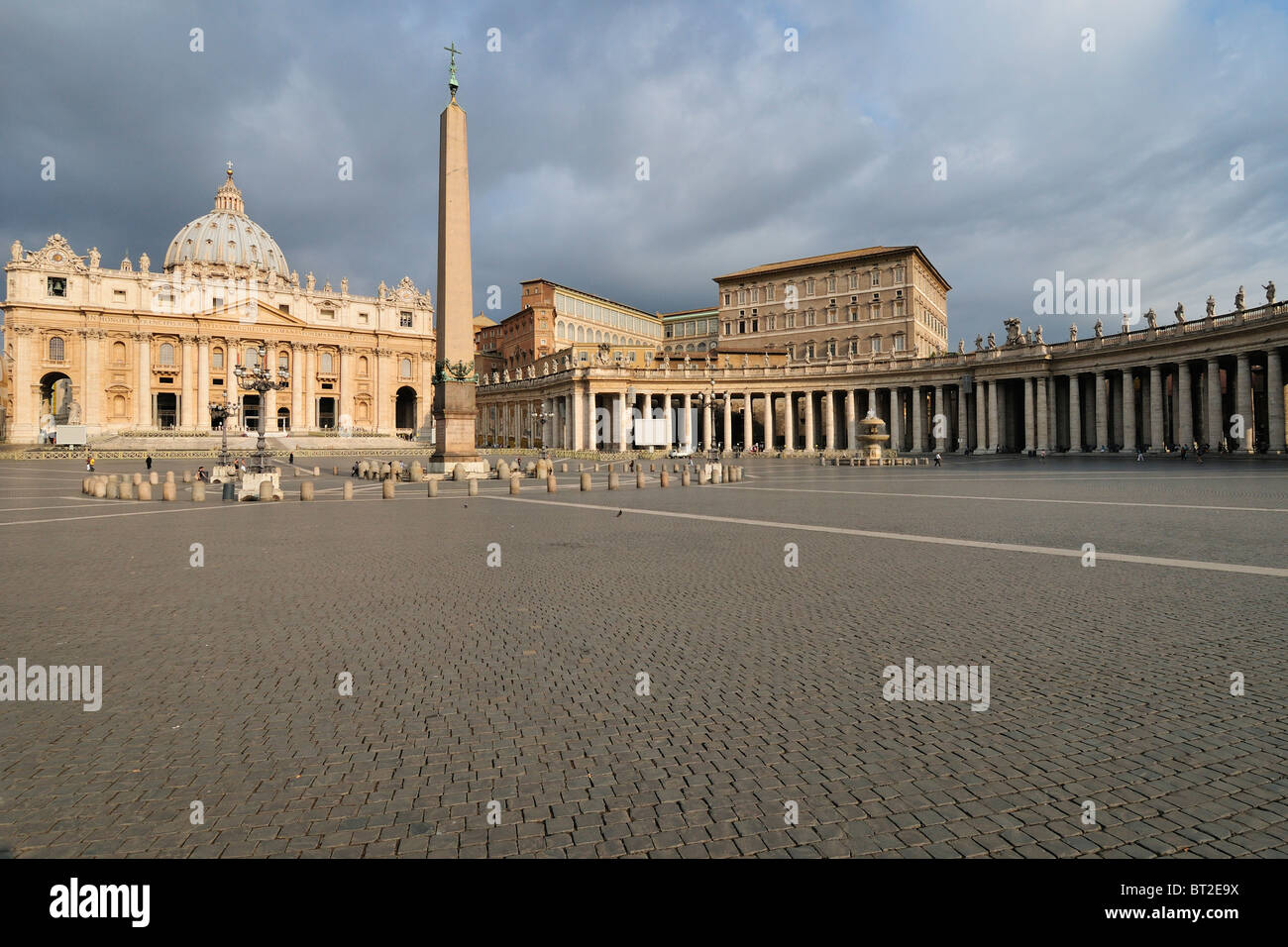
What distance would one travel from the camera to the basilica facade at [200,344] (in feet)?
293

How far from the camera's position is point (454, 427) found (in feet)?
120

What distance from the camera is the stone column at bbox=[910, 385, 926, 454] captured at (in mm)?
72438

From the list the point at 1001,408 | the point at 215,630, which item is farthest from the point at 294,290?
the point at 215,630

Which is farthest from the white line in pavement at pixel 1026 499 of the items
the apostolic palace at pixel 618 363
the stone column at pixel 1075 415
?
the stone column at pixel 1075 415

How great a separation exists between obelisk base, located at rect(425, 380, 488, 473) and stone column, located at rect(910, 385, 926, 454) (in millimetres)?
50097

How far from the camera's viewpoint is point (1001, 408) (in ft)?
223

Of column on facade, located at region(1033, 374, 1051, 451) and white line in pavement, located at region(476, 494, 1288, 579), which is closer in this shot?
white line in pavement, located at region(476, 494, 1288, 579)

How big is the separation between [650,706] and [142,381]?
111m

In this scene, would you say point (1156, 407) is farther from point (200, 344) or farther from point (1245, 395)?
point (200, 344)

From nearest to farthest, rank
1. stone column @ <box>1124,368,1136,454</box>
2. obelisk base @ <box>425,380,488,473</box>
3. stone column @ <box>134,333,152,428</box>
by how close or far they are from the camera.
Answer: obelisk base @ <box>425,380,488,473</box>, stone column @ <box>1124,368,1136,454</box>, stone column @ <box>134,333,152,428</box>

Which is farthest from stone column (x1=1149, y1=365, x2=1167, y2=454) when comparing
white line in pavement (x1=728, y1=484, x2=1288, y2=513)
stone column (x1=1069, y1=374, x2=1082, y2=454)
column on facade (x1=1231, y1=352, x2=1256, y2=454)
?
white line in pavement (x1=728, y1=484, x2=1288, y2=513)

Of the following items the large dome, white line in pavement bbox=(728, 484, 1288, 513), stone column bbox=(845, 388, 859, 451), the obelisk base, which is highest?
the large dome

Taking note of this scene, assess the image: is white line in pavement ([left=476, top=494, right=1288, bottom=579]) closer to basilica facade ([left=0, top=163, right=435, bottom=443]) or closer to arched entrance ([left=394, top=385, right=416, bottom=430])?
basilica facade ([left=0, top=163, right=435, bottom=443])

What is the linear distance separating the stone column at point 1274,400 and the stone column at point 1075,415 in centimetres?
1510
